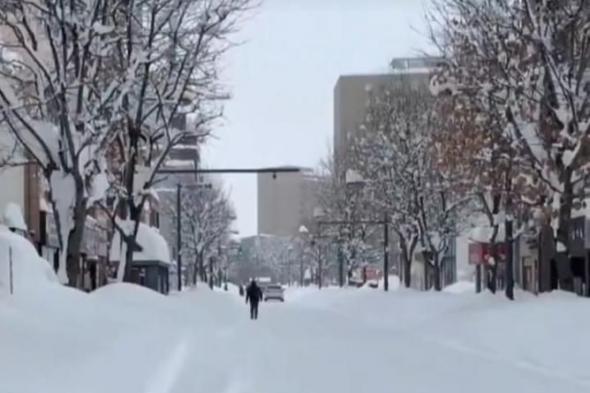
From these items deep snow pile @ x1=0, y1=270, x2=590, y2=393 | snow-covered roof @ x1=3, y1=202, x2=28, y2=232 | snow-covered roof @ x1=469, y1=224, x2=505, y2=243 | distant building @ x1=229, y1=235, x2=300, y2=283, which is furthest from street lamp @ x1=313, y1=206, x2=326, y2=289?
deep snow pile @ x1=0, y1=270, x2=590, y2=393

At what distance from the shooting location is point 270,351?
22.9 m

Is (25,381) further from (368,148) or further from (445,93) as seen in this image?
(368,148)

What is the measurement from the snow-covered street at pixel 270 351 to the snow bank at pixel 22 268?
0.56 m

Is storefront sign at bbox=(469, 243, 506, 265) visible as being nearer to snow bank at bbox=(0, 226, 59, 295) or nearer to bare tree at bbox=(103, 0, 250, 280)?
bare tree at bbox=(103, 0, 250, 280)

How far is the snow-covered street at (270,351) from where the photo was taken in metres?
14.9

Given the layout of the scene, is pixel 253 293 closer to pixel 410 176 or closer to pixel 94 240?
Result: pixel 410 176

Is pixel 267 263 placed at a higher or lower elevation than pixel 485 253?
lower

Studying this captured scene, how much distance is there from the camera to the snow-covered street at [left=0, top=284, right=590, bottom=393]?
14938 millimetres

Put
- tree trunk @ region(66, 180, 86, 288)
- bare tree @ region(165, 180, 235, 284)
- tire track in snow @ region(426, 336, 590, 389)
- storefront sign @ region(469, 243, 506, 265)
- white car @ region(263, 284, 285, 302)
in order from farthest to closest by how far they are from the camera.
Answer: bare tree @ region(165, 180, 235, 284), white car @ region(263, 284, 285, 302), storefront sign @ region(469, 243, 506, 265), tree trunk @ region(66, 180, 86, 288), tire track in snow @ region(426, 336, 590, 389)

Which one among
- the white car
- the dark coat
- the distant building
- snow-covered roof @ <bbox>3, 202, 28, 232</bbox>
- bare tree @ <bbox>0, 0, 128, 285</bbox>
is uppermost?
bare tree @ <bbox>0, 0, 128, 285</bbox>

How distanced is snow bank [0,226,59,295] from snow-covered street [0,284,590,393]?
56cm

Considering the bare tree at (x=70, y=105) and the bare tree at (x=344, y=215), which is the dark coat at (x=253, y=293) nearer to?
the bare tree at (x=70, y=105)

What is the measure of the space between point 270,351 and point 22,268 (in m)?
5.45

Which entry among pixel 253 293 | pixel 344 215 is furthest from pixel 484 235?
pixel 344 215
